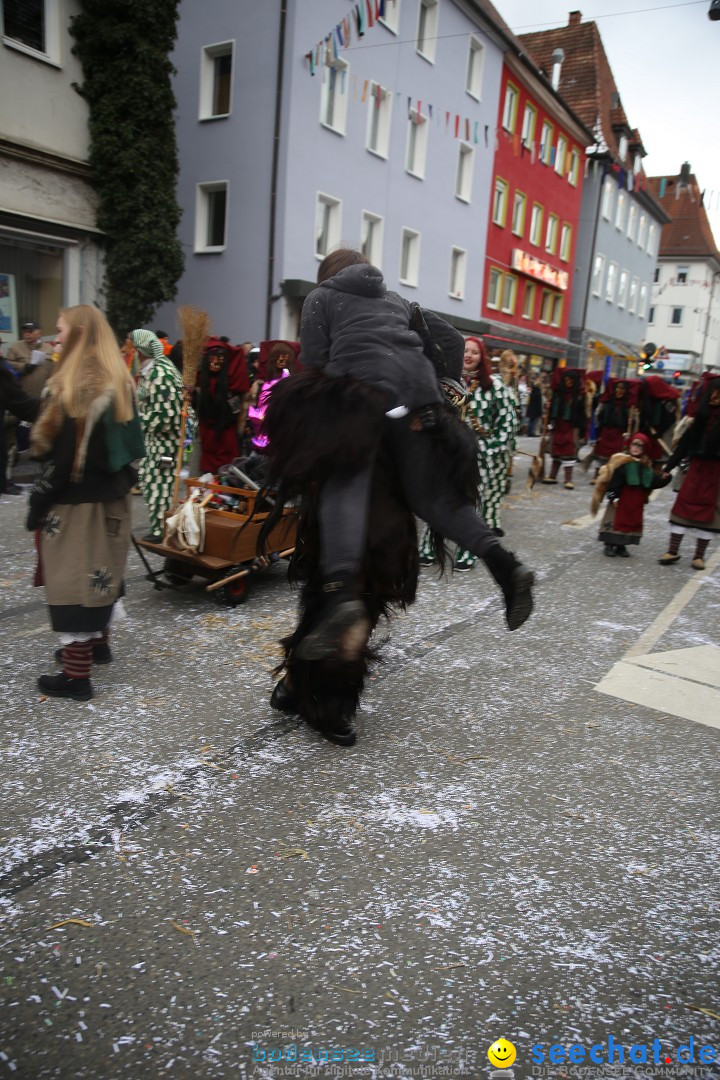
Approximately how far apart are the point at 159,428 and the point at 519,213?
26100 millimetres

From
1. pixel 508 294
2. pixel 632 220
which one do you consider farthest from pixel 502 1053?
pixel 632 220

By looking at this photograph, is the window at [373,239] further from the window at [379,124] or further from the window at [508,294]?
the window at [508,294]

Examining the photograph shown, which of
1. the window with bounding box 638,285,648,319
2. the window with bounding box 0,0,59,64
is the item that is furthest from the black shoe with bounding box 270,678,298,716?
the window with bounding box 638,285,648,319

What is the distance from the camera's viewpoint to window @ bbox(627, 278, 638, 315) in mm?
43275

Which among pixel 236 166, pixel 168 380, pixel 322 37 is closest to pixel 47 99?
pixel 236 166

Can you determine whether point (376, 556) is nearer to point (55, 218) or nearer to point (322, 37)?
point (55, 218)

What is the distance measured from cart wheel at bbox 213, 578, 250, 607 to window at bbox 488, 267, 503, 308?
24.4 metres

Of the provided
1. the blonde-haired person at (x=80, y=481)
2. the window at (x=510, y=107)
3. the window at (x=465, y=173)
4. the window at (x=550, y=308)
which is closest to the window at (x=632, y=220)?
the window at (x=550, y=308)

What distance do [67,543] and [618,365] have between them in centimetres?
3967

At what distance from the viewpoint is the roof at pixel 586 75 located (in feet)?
113

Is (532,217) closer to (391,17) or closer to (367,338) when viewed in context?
(391,17)

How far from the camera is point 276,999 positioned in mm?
1962

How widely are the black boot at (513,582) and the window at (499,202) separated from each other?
2639 cm

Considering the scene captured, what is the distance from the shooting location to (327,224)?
19609mm
